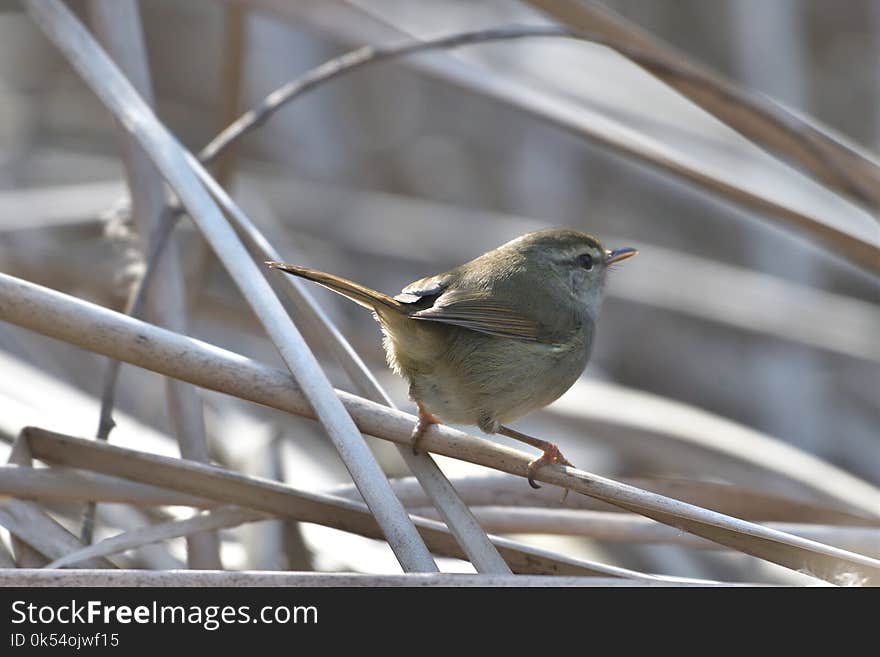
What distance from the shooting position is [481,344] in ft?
7.61

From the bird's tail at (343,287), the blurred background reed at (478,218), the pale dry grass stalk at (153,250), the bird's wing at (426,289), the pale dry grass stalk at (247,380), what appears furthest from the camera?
the blurred background reed at (478,218)

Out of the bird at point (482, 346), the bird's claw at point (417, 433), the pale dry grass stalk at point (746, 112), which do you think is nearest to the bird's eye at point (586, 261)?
the bird at point (482, 346)

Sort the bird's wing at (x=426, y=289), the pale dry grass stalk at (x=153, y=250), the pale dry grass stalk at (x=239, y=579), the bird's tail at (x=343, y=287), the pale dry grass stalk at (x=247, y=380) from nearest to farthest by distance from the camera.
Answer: the pale dry grass stalk at (x=239, y=579)
the pale dry grass stalk at (x=247, y=380)
the bird's tail at (x=343, y=287)
the pale dry grass stalk at (x=153, y=250)
the bird's wing at (x=426, y=289)

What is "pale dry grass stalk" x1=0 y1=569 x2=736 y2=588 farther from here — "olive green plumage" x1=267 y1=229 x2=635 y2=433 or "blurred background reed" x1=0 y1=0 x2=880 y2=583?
"olive green plumage" x1=267 y1=229 x2=635 y2=433

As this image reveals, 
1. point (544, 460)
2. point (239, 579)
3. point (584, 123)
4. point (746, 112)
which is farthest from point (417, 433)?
point (746, 112)

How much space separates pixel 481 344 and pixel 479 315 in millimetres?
85

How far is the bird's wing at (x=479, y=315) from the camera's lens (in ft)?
7.20

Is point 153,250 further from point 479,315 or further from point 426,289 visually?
point 479,315

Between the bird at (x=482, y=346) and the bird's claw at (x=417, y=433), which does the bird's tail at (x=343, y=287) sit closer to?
the bird at (x=482, y=346)

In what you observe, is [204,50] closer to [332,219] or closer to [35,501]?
[332,219]

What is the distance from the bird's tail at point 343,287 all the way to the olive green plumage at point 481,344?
0.04 feet

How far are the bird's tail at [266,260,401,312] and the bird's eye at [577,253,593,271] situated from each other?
0.76 metres

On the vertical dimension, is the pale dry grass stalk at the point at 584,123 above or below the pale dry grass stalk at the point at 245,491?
above
